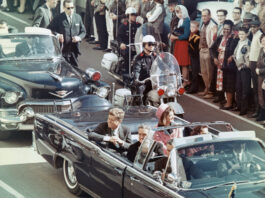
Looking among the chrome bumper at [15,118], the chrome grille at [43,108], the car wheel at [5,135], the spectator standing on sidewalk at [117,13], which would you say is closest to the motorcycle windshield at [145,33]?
the spectator standing on sidewalk at [117,13]

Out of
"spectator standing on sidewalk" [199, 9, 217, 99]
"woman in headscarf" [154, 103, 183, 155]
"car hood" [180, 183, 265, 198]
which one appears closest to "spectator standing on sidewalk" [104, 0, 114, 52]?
"spectator standing on sidewalk" [199, 9, 217, 99]

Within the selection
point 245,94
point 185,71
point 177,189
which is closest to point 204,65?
point 185,71

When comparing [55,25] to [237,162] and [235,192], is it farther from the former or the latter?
[235,192]

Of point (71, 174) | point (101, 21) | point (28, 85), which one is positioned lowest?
point (71, 174)

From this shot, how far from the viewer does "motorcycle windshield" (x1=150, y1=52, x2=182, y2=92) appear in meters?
11.3

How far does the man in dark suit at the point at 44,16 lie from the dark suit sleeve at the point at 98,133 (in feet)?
20.7

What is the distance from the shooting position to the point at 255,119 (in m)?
12.0

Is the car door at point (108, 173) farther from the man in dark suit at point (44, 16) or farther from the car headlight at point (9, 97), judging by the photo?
the man in dark suit at point (44, 16)

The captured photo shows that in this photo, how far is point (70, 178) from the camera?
9.08m

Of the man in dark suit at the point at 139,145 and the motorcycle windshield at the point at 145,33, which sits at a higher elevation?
the motorcycle windshield at the point at 145,33

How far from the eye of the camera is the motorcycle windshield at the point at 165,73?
1134 cm

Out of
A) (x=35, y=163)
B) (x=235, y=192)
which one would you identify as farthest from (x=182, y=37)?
(x=235, y=192)

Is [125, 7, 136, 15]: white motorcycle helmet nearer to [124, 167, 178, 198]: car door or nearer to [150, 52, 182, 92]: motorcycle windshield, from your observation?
[150, 52, 182, 92]: motorcycle windshield

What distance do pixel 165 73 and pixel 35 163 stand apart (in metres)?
2.42
